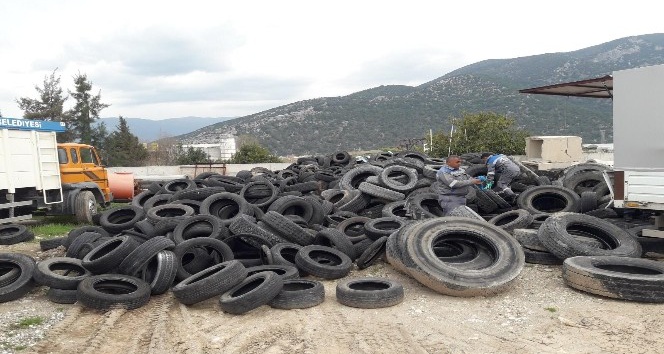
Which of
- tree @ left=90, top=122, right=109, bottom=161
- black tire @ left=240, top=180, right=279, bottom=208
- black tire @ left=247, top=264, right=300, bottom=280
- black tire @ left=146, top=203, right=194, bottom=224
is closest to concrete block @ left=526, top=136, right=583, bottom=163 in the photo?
black tire @ left=240, top=180, right=279, bottom=208

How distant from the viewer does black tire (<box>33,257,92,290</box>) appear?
683 centimetres

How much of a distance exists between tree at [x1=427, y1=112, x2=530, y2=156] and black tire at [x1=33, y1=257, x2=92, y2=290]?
23.9 m

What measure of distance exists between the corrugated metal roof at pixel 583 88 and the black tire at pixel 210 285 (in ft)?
35.5

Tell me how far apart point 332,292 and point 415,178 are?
5.94m

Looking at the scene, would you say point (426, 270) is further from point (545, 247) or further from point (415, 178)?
point (415, 178)

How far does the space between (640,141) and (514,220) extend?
228 centimetres

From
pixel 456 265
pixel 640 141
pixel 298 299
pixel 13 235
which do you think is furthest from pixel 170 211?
pixel 640 141

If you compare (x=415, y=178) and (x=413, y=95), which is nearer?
(x=415, y=178)

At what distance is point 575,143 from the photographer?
70.7 feet

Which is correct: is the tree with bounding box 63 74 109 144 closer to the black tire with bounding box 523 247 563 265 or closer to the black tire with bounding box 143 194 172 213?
the black tire with bounding box 143 194 172 213

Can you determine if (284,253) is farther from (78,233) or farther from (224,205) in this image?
(78,233)

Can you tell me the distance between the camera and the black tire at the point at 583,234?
23.7 ft

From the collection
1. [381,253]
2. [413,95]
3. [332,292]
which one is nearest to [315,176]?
[381,253]

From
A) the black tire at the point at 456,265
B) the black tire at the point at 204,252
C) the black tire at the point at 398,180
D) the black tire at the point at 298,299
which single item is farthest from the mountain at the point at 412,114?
the black tire at the point at 298,299
